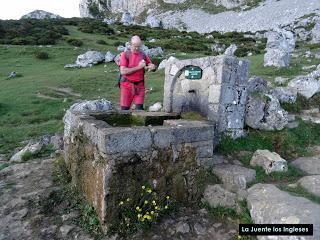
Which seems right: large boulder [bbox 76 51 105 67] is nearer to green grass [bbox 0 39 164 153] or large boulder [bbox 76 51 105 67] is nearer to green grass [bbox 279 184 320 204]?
green grass [bbox 0 39 164 153]

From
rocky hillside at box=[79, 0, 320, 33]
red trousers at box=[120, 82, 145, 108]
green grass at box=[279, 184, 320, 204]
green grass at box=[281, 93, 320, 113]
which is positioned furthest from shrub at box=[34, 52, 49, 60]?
rocky hillside at box=[79, 0, 320, 33]

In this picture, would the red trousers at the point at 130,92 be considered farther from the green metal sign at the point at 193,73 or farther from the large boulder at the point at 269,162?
the large boulder at the point at 269,162

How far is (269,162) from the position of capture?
6.09m

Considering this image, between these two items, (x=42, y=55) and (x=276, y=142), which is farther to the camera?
(x=42, y=55)

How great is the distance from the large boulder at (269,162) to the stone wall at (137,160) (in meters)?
0.92

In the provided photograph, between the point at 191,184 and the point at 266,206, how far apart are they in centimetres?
141

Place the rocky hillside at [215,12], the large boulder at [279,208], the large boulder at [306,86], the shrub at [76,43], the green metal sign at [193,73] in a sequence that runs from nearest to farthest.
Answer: the large boulder at [279,208] < the green metal sign at [193,73] < the large boulder at [306,86] < the shrub at [76,43] < the rocky hillside at [215,12]

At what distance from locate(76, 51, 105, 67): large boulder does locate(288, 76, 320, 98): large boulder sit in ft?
53.9

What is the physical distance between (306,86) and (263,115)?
3.27 metres

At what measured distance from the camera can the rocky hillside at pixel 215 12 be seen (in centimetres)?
5438

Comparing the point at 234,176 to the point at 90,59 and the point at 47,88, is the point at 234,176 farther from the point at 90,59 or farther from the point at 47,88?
the point at 90,59

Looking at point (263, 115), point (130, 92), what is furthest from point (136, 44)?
point (263, 115)

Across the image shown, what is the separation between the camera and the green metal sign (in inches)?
281

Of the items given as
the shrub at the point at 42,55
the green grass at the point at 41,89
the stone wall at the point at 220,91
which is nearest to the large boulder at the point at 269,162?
the stone wall at the point at 220,91
